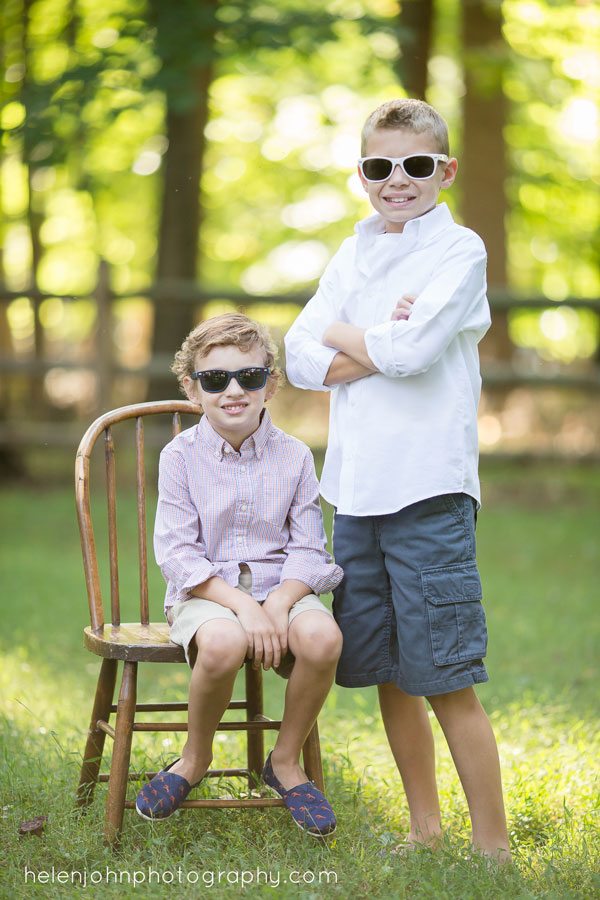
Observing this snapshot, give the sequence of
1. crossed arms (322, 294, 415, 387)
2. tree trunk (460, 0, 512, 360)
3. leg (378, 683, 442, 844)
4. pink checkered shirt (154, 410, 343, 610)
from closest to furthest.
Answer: crossed arms (322, 294, 415, 387) < pink checkered shirt (154, 410, 343, 610) < leg (378, 683, 442, 844) < tree trunk (460, 0, 512, 360)

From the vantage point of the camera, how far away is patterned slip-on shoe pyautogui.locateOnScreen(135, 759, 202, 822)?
2660 mm

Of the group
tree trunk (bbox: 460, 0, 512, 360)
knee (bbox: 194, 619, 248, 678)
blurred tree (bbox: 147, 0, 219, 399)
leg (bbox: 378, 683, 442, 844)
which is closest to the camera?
knee (bbox: 194, 619, 248, 678)

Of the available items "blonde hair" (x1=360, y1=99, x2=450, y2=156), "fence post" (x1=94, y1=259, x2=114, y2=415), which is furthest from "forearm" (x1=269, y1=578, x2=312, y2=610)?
"fence post" (x1=94, y1=259, x2=114, y2=415)

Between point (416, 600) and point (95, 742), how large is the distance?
1125 mm

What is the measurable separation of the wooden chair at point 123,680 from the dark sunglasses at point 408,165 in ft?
3.07

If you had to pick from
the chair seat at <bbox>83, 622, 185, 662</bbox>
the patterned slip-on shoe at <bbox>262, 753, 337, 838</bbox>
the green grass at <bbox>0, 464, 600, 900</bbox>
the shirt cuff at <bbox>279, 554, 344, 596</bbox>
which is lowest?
the green grass at <bbox>0, 464, 600, 900</bbox>

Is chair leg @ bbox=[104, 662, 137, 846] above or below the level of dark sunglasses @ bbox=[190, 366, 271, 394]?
below

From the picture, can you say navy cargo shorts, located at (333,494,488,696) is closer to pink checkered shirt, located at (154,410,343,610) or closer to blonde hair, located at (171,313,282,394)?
pink checkered shirt, located at (154,410,343,610)

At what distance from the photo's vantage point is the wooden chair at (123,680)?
9.04ft

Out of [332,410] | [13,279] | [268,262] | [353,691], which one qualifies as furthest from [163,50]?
[13,279]

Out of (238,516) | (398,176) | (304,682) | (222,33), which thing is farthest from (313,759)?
(222,33)

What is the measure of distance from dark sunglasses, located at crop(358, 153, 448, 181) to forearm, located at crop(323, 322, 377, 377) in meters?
0.40

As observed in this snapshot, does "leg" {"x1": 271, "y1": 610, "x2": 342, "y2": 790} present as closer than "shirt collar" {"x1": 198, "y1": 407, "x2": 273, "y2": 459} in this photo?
Yes

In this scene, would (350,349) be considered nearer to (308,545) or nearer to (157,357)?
(308,545)
